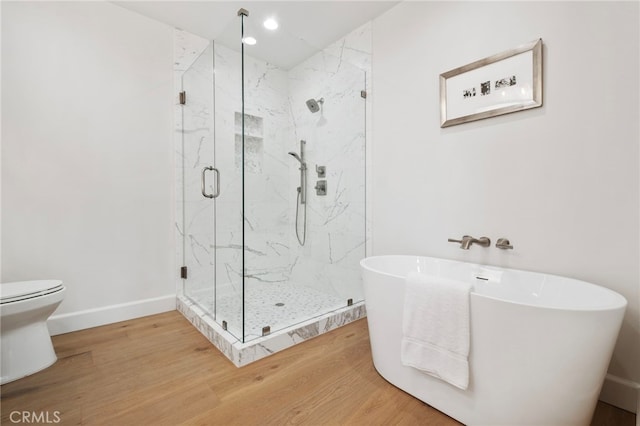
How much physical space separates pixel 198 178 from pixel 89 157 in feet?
2.60

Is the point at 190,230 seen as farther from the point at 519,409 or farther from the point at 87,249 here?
the point at 519,409

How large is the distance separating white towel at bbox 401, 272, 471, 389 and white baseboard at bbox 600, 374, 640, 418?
2.81ft

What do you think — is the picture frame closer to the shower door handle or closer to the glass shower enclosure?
the glass shower enclosure

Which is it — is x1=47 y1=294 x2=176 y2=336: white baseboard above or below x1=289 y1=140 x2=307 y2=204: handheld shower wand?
below

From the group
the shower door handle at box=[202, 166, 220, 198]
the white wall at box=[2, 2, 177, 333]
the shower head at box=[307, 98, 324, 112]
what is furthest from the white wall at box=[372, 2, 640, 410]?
the white wall at box=[2, 2, 177, 333]

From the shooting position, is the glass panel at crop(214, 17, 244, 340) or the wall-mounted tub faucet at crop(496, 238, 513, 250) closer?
the wall-mounted tub faucet at crop(496, 238, 513, 250)

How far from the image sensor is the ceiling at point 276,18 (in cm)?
230

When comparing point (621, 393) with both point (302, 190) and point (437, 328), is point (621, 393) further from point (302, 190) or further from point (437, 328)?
point (302, 190)

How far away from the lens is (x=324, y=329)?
2168 millimetres

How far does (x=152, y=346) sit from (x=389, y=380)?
1551mm

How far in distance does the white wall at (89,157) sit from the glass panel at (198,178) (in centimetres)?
16

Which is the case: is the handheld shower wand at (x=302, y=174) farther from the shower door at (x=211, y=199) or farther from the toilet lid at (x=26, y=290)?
the toilet lid at (x=26, y=290)

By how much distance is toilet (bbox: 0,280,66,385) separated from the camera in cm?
156

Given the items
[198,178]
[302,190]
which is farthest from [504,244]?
[198,178]
